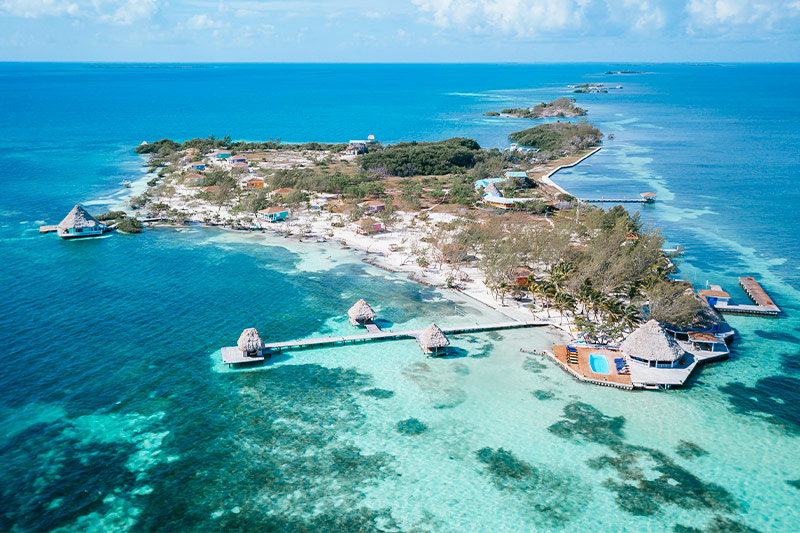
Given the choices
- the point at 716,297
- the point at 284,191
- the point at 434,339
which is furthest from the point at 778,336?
the point at 284,191

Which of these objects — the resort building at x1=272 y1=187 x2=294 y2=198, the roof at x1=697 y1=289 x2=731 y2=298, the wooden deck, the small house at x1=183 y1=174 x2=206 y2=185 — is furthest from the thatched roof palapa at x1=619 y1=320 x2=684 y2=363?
the small house at x1=183 y1=174 x2=206 y2=185

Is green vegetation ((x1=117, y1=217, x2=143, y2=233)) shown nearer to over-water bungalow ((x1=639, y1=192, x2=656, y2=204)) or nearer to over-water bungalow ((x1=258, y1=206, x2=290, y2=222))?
→ over-water bungalow ((x1=258, y1=206, x2=290, y2=222))

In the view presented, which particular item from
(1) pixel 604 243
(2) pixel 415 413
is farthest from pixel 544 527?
(1) pixel 604 243

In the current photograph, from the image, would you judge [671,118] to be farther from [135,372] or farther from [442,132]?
[135,372]

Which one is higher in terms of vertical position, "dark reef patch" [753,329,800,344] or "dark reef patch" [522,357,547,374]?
"dark reef patch" [522,357,547,374]

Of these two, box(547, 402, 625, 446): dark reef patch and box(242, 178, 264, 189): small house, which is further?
box(242, 178, 264, 189): small house
